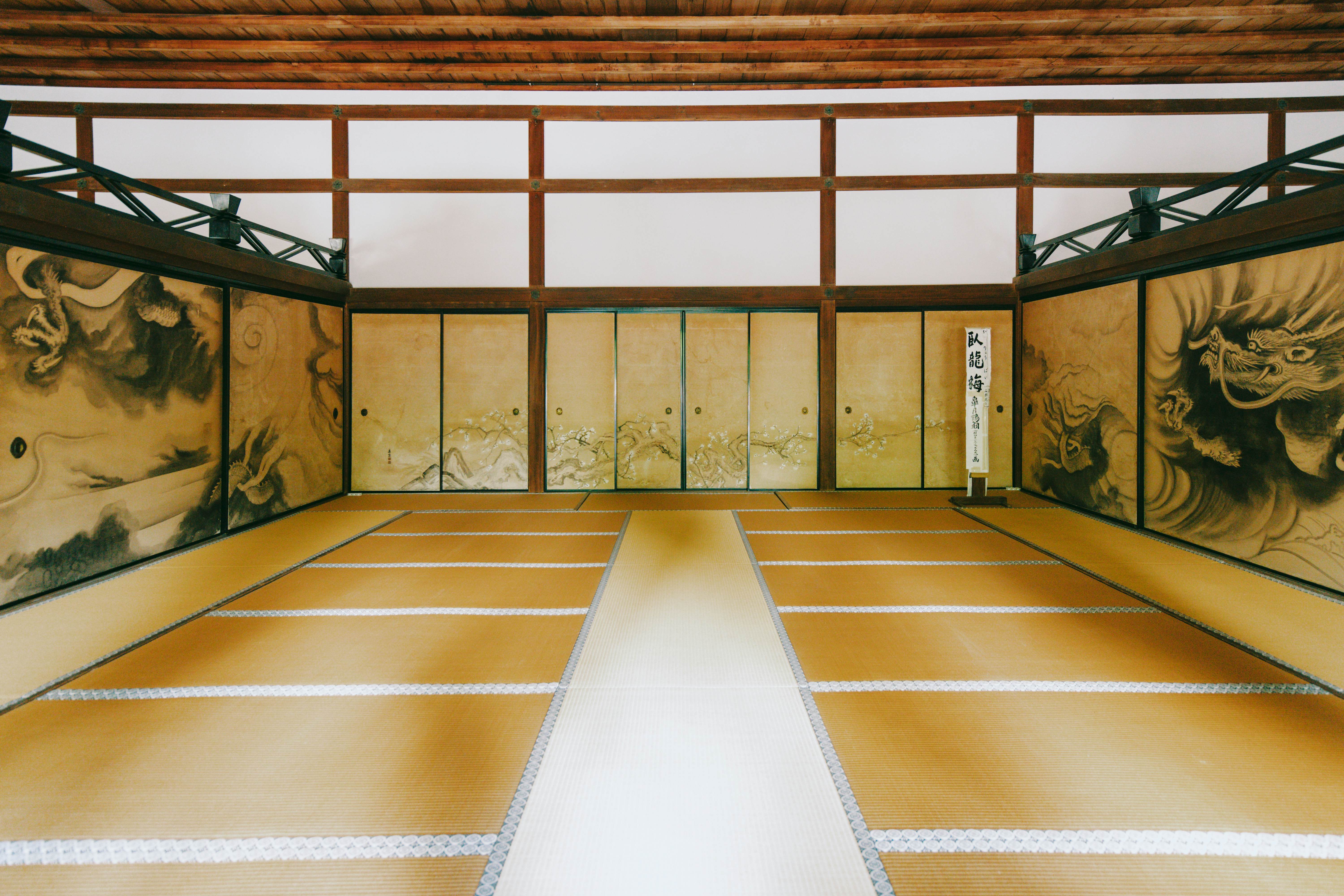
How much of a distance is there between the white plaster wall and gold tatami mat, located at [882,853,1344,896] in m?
5.52

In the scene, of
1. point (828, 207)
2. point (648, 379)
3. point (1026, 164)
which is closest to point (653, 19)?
point (828, 207)

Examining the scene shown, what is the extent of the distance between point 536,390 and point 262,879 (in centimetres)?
510

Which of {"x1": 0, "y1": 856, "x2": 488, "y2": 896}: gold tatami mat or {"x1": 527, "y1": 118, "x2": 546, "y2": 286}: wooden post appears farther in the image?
{"x1": 527, "y1": 118, "x2": 546, "y2": 286}: wooden post

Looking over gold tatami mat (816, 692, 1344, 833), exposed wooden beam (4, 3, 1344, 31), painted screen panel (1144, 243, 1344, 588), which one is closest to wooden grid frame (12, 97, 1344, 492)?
exposed wooden beam (4, 3, 1344, 31)

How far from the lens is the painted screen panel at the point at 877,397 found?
20.0 ft

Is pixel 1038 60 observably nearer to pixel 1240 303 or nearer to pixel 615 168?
pixel 1240 303

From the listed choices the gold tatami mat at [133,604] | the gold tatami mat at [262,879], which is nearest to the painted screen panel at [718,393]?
the gold tatami mat at [133,604]

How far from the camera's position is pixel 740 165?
19.8 ft

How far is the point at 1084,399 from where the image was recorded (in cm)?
506

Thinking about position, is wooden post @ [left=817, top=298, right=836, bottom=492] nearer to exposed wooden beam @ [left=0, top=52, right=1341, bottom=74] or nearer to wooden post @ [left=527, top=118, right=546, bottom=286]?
exposed wooden beam @ [left=0, top=52, right=1341, bottom=74]

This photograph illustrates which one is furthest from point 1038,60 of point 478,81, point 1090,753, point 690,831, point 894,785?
point 690,831

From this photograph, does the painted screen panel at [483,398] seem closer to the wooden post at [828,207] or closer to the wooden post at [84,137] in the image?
the wooden post at [828,207]

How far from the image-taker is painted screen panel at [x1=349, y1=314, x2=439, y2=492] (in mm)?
6086

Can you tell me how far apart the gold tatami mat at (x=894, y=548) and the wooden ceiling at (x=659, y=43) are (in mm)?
4266
